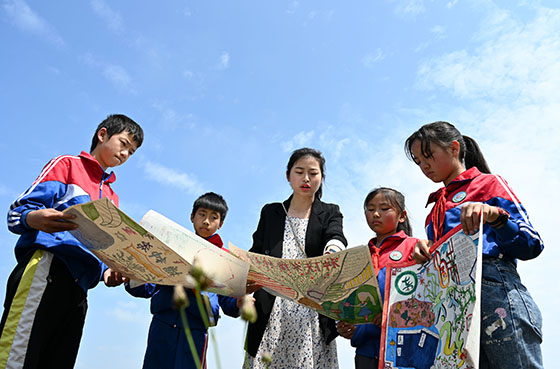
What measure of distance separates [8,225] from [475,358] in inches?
88.2

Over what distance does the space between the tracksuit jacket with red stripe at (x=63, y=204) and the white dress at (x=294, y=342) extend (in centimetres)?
109

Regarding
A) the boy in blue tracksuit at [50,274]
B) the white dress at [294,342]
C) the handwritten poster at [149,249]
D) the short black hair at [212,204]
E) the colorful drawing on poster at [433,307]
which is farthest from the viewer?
the short black hair at [212,204]

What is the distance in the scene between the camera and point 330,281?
6.76ft

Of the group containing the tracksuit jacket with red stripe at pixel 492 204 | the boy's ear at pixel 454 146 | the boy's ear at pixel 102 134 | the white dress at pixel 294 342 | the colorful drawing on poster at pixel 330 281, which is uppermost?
the boy's ear at pixel 102 134

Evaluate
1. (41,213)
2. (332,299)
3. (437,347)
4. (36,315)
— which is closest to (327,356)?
(332,299)

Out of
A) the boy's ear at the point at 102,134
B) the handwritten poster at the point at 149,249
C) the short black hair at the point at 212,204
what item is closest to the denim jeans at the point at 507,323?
the handwritten poster at the point at 149,249

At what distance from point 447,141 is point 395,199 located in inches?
32.0

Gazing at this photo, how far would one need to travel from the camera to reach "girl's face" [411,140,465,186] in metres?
2.24

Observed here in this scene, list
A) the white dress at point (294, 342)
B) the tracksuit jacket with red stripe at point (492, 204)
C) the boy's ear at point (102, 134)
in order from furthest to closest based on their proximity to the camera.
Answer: the boy's ear at point (102, 134), the white dress at point (294, 342), the tracksuit jacket with red stripe at point (492, 204)

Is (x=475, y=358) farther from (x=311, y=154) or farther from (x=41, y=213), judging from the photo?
(x=311, y=154)

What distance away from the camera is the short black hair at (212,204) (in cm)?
345

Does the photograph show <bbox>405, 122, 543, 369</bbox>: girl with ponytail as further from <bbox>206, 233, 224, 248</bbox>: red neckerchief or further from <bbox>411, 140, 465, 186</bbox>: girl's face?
<bbox>206, 233, 224, 248</bbox>: red neckerchief

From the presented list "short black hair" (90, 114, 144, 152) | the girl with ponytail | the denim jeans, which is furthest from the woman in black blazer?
the denim jeans

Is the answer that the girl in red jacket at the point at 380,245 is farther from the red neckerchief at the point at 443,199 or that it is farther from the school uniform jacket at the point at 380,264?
the red neckerchief at the point at 443,199
